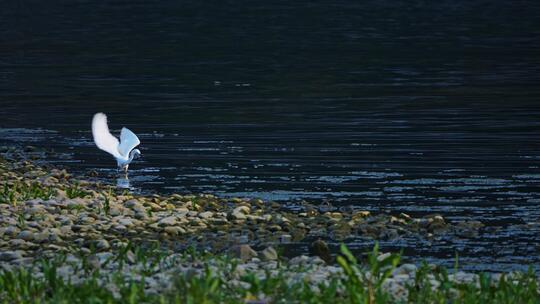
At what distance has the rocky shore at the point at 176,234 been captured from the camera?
1377 centimetres

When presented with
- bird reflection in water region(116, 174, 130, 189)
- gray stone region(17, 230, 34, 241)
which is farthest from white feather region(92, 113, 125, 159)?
gray stone region(17, 230, 34, 241)

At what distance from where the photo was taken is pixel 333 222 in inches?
743

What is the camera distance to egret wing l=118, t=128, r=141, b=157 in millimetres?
24016

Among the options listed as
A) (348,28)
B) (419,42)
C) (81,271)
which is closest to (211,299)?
(81,271)

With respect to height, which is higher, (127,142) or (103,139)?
(103,139)

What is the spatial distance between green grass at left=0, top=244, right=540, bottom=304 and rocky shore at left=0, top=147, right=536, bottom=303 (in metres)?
0.07

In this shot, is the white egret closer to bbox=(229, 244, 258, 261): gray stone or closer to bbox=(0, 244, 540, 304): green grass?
bbox=(229, 244, 258, 261): gray stone

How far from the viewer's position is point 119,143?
24625 mm

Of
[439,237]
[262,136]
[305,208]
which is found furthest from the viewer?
[262,136]

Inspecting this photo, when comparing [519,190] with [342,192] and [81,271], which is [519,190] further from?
[81,271]

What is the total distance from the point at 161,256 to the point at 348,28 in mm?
49644

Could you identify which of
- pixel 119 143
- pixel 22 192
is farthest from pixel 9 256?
pixel 119 143

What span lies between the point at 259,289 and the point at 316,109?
68.5ft

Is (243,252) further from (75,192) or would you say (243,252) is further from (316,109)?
(316,109)
